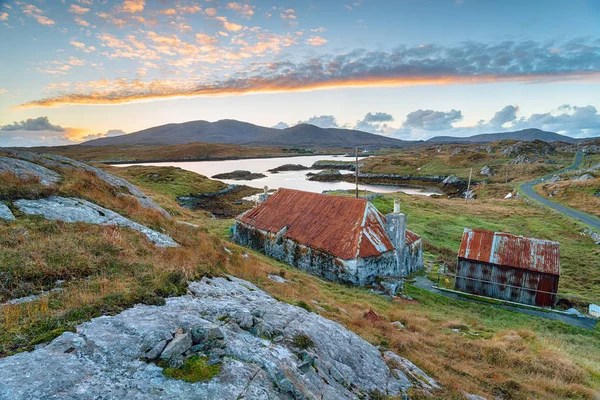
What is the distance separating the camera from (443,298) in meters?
23.2

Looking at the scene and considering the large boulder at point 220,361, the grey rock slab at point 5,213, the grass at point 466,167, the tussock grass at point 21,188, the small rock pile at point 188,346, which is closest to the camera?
the large boulder at point 220,361

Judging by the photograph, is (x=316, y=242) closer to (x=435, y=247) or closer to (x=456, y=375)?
(x=456, y=375)

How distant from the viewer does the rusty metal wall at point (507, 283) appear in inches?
893

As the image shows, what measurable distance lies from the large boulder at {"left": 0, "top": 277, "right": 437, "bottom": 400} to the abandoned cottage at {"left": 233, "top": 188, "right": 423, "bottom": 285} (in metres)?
12.6

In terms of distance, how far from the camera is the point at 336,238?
23500 millimetres

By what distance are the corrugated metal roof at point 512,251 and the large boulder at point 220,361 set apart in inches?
735

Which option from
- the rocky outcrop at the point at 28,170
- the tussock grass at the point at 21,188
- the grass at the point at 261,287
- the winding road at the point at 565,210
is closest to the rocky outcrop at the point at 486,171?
the winding road at the point at 565,210

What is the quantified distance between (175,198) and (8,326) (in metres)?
66.1

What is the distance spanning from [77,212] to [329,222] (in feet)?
55.4

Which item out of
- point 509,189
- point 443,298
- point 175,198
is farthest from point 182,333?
point 509,189

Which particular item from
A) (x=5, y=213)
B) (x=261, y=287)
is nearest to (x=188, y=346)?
(x=261, y=287)

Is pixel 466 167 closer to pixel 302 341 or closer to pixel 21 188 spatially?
pixel 302 341

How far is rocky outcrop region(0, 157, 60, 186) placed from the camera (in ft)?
48.6

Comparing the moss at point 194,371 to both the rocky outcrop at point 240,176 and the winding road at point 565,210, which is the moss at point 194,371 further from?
the rocky outcrop at point 240,176
